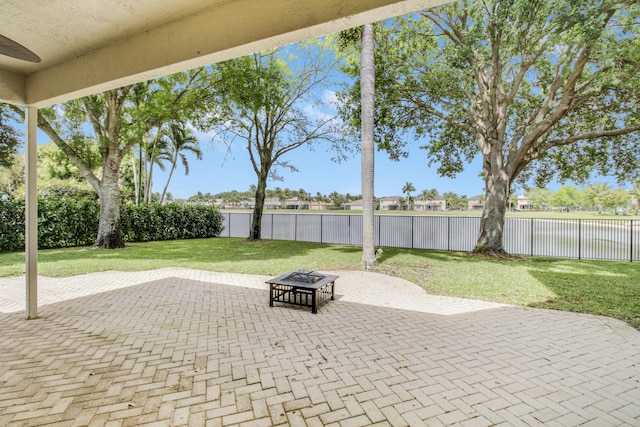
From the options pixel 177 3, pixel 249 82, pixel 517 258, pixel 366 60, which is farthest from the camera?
pixel 249 82

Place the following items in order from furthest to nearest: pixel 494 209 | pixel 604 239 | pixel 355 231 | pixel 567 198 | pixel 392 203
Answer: pixel 567 198 → pixel 392 203 → pixel 355 231 → pixel 604 239 → pixel 494 209

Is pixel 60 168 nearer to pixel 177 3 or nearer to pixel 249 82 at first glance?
pixel 249 82

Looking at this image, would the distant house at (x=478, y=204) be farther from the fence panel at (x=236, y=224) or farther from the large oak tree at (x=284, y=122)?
the fence panel at (x=236, y=224)

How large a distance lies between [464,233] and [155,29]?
1330 centimetres

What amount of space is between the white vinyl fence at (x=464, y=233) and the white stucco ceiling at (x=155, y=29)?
12.5 meters

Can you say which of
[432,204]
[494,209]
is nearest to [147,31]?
[494,209]

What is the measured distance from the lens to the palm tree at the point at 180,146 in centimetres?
2478

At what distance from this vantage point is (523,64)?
9.94 m

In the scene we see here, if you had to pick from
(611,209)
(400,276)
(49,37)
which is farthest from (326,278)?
(611,209)

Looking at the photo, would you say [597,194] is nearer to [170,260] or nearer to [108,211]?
[170,260]

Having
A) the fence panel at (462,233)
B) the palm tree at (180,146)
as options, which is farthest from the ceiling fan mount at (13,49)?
the palm tree at (180,146)

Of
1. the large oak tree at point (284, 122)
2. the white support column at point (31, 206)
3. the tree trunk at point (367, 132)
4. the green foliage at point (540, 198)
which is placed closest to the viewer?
the white support column at point (31, 206)

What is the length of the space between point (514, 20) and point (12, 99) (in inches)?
421

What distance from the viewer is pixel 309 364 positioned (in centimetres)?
313
